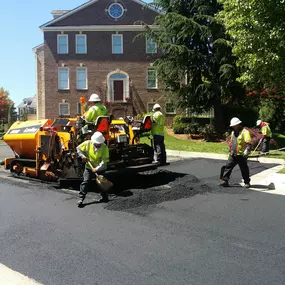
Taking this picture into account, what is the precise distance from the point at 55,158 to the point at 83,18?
2798 centimetres

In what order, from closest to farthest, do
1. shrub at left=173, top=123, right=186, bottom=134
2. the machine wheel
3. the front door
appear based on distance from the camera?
the machine wheel, shrub at left=173, top=123, right=186, bottom=134, the front door

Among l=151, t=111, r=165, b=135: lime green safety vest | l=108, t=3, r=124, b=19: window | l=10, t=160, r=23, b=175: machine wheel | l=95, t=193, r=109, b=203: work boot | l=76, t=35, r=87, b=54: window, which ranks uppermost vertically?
l=108, t=3, r=124, b=19: window

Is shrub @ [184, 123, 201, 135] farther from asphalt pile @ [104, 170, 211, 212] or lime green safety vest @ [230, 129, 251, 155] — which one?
lime green safety vest @ [230, 129, 251, 155]

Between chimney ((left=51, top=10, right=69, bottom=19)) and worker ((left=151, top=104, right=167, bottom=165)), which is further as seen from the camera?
chimney ((left=51, top=10, right=69, bottom=19))

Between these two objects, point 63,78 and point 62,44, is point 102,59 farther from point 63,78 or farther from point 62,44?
point 63,78

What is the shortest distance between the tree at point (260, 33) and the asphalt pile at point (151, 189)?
5049 millimetres

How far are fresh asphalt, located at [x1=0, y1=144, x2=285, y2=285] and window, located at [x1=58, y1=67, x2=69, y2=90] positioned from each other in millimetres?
27692

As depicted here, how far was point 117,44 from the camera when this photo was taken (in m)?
34.1

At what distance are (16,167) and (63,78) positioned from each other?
84.0 feet

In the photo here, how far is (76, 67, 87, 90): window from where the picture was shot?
3419 cm

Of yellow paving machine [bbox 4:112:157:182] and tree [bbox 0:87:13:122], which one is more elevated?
tree [bbox 0:87:13:122]

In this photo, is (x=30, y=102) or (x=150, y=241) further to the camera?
(x=30, y=102)

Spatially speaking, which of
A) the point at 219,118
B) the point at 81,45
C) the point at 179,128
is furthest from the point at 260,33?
the point at 81,45

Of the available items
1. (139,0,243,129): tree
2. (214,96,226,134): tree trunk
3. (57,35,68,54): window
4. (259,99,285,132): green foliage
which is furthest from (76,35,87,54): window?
(259,99,285,132): green foliage
